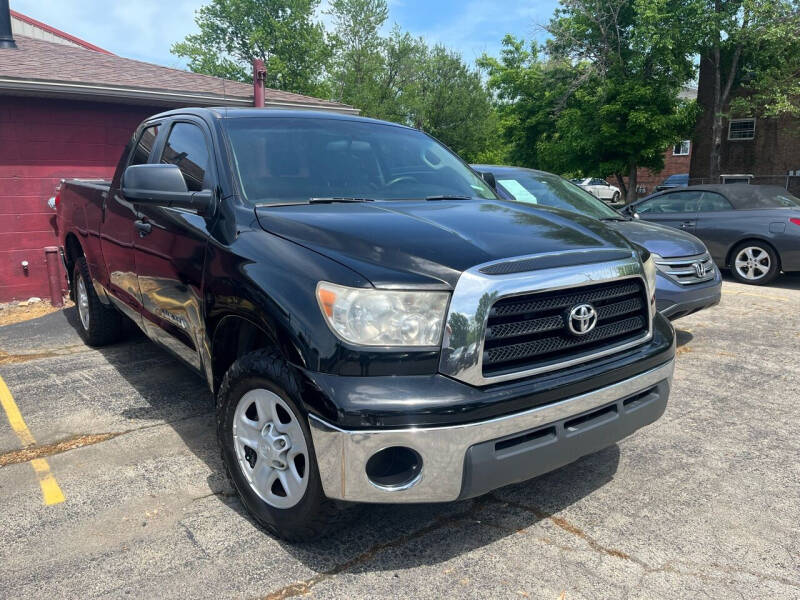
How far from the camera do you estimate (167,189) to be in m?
3.19

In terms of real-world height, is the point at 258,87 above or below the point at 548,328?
above

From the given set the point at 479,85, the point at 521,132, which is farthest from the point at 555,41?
the point at 479,85

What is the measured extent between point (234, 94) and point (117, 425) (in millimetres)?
8494

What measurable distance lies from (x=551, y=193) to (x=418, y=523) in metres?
4.77

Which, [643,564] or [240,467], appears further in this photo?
[240,467]

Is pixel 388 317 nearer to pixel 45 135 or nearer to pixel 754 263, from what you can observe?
pixel 45 135

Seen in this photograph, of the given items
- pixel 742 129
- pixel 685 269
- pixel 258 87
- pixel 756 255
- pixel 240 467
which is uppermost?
pixel 742 129

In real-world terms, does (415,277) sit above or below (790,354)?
above

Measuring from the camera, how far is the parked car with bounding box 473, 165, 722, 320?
538 cm

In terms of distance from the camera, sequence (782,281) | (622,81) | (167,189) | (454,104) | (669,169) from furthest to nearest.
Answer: (454,104) < (669,169) < (622,81) < (782,281) < (167,189)

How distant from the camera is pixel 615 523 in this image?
2902mm

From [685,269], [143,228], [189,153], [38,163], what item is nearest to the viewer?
[189,153]

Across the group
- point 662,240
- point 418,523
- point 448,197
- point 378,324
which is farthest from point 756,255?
point 378,324

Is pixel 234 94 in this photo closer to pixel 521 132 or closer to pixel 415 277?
pixel 415 277
